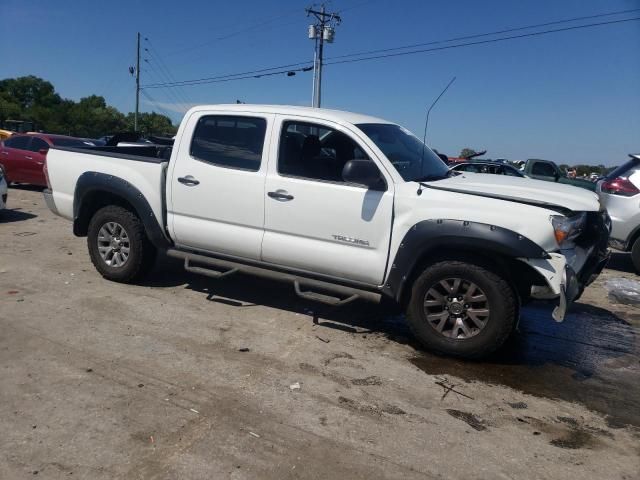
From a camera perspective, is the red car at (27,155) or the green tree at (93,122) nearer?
the red car at (27,155)

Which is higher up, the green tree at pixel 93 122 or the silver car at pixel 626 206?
the green tree at pixel 93 122

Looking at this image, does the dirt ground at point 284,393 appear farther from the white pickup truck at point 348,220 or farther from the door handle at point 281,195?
the door handle at point 281,195

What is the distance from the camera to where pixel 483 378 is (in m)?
4.14

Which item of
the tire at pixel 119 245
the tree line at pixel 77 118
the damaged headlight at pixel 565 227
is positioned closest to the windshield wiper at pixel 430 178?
the damaged headlight at pixel 565 227

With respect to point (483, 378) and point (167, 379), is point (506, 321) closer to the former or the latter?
point (483, 378)

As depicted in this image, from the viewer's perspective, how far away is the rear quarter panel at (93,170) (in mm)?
5551

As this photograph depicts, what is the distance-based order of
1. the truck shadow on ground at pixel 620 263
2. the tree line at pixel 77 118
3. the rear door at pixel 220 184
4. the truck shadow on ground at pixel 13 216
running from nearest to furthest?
the rear door at pixel 220 184, the truck shadow on ground at pixel 620 263, the truck shadow on ground at pixel 13 216, the tree line at pixel 77 118

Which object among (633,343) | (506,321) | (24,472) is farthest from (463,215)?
(24,472)

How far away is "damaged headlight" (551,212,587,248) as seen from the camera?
12.9 feet

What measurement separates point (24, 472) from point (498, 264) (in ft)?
11.3

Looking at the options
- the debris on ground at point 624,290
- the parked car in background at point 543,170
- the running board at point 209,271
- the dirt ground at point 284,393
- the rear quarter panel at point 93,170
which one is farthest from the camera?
the parked car in background at point 543,170

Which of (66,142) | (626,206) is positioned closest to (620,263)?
(626,206)

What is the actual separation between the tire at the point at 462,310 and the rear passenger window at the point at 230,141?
1.97 m

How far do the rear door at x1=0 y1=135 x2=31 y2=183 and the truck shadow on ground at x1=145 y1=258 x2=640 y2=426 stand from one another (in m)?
9.18
